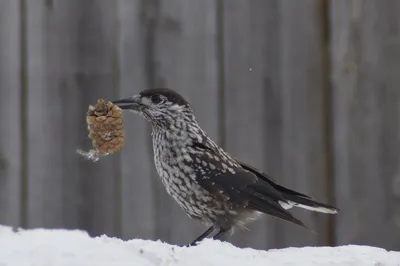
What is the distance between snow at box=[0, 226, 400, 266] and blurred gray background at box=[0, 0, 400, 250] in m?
1.08

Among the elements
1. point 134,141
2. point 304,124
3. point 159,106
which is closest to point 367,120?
point 304,124

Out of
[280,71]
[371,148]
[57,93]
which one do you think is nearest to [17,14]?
[57,93]

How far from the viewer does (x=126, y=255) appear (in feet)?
6.44

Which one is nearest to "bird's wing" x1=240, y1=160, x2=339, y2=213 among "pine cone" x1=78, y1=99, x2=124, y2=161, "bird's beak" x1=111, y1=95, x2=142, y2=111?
"bird's beak" x1=111, y1=95, x2=142, y2=111

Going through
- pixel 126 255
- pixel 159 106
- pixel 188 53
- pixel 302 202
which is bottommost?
pixel 302 202

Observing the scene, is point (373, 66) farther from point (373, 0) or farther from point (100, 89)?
point (100, 89)

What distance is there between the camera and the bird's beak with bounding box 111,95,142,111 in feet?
10.4

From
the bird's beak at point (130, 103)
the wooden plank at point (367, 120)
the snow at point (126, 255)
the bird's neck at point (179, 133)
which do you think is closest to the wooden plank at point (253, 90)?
the bird's neck at point (179, 133)

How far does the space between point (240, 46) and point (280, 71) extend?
188mm

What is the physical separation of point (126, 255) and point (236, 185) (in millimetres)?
1331

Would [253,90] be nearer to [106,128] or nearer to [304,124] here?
[304,124]

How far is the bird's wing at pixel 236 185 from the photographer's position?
322 centimetres

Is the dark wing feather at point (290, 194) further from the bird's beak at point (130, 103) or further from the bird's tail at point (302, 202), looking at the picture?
the bird's beak at point (130, 103)

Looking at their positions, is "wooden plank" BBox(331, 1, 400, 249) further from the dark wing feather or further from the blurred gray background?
the dark wing feather
